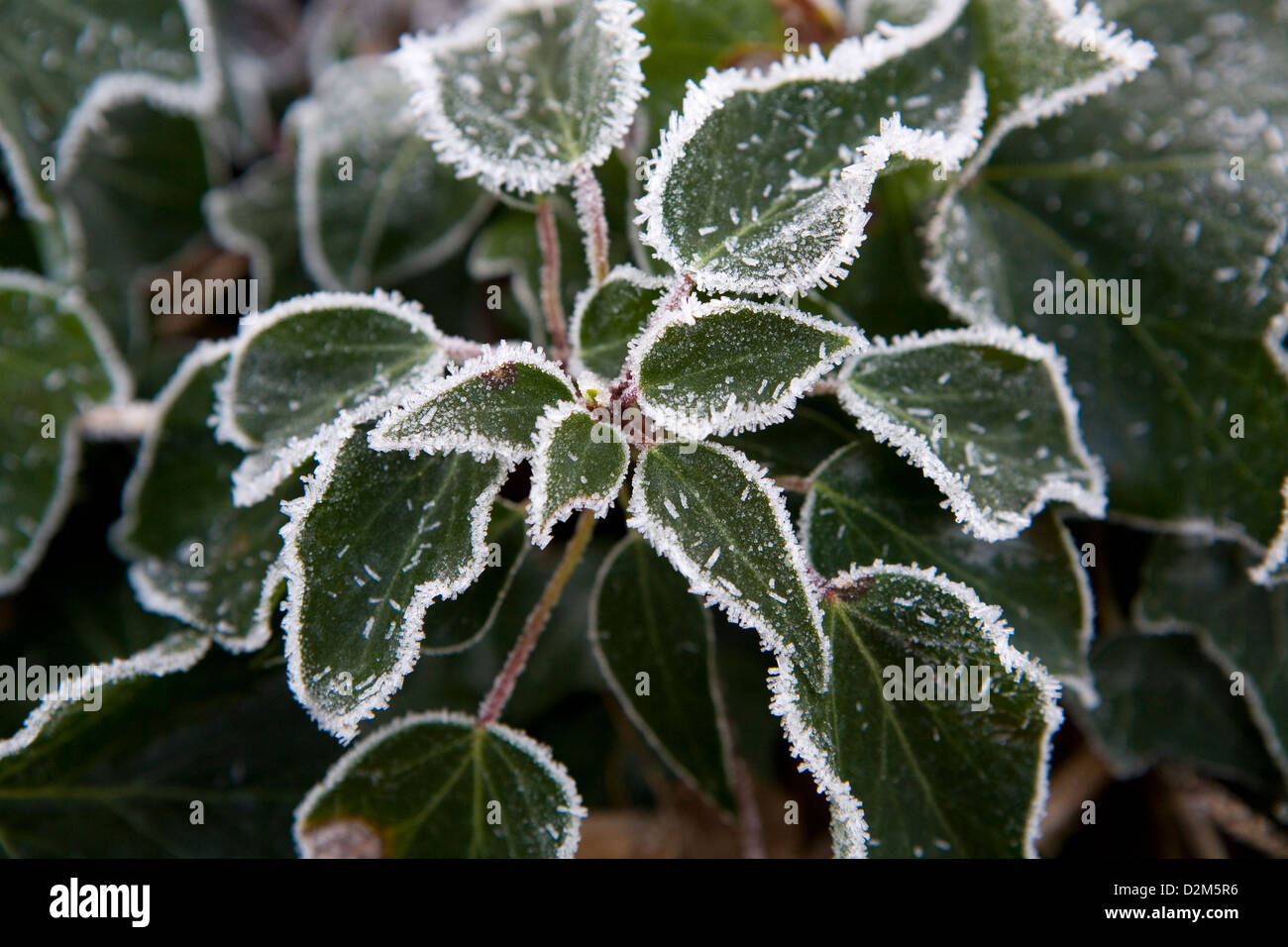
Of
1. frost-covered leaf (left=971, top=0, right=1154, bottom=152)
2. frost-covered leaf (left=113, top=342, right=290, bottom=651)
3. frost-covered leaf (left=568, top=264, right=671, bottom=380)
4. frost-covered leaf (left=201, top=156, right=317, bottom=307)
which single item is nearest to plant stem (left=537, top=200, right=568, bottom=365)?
frost-covered leaf (left=568, top=264, right=671, bottom=380)

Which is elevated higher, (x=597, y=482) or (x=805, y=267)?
(x=805, y=267)

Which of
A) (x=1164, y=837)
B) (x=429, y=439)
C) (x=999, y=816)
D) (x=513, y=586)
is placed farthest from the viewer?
(x=1164, y=837)

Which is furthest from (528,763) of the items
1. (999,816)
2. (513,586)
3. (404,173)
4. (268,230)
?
(268,230)

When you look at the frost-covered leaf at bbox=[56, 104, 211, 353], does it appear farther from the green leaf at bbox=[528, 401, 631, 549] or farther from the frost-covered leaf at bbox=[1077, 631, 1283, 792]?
the frost-covered leaf at bbox=[1077, 631, 1283, 792]

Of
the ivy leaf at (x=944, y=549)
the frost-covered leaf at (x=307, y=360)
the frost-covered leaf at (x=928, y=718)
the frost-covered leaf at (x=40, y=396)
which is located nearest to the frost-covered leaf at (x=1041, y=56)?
the ivy leaf at (x=944, y=549)

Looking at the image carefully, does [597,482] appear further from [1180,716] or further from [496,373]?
[1180,716]

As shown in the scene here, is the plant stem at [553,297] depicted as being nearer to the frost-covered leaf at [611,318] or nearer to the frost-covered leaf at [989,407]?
the frost-covered leaf at [611,318]
